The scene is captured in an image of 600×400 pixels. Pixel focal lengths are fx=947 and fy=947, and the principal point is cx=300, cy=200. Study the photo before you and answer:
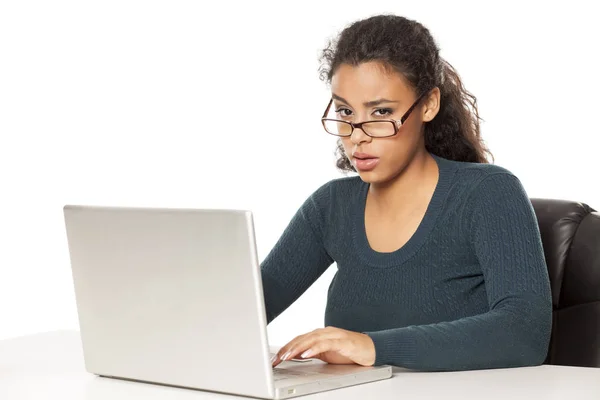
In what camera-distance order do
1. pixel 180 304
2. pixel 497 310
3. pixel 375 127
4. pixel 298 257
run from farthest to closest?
pixel 298 257 → pixel 375 127 → pixel 497 310 → pixel 180 304

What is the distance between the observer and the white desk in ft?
4.93

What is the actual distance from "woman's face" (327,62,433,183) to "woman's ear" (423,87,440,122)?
0.05 meters

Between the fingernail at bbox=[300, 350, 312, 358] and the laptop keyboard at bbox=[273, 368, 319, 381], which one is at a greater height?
the fingernail at bbox=[300, 350, 312, 358]

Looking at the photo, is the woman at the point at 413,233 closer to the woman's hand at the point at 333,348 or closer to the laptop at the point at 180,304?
the woman's hand at the point at 333,348

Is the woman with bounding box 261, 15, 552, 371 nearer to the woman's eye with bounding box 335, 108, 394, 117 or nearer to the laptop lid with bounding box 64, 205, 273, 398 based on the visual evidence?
the woman's eye with bounding box 335, 108, 394, 117

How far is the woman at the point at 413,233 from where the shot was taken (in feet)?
5.59

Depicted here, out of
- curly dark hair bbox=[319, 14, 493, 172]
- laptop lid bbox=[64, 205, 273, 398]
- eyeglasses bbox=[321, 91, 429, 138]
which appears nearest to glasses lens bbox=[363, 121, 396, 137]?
eyeglasses bbox=[321, 91, 429, 138]

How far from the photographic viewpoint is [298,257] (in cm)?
228

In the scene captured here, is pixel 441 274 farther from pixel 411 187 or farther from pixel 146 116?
pixel 146 116

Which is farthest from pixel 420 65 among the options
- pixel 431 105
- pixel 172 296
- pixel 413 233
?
pixel 172 296

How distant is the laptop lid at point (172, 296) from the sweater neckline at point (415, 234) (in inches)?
25.3

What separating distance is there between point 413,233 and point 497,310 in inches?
13.7

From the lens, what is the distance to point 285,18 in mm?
4047

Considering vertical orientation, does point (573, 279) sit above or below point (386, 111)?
below
